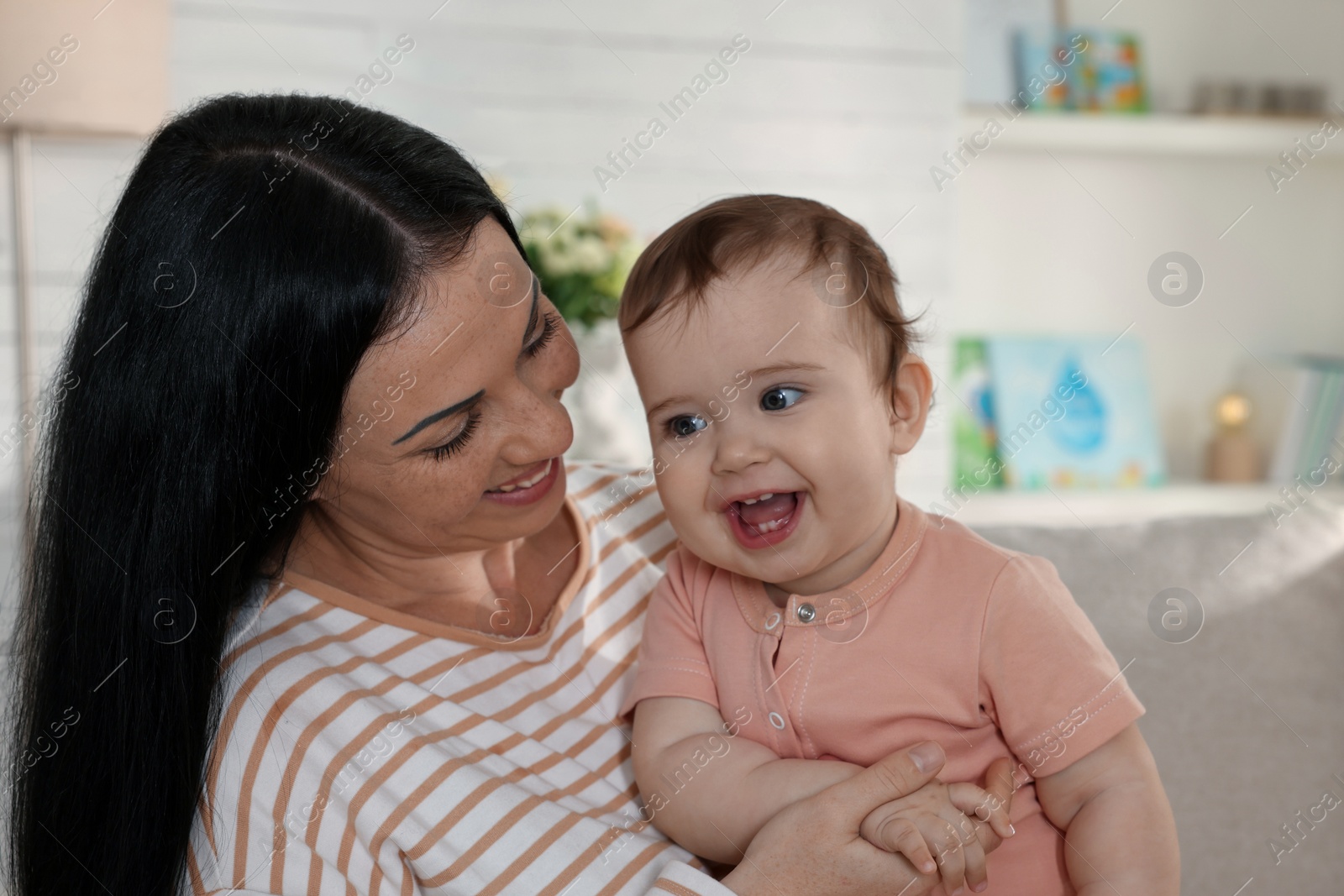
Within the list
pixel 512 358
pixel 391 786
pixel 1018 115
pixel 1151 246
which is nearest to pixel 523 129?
pixel 1018 115

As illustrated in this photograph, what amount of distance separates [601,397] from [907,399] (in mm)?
1716

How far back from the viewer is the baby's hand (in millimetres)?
967

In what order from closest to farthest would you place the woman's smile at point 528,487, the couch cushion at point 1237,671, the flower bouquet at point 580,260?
the woman's smile at point 528,487 → the couch cushion at point 1237,671 → the flower bouquet at point 580,260

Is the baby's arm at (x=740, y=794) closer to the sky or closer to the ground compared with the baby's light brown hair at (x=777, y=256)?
closer to the ground

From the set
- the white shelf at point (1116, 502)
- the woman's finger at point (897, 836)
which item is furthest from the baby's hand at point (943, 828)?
the white shelf at point (1116, 502)

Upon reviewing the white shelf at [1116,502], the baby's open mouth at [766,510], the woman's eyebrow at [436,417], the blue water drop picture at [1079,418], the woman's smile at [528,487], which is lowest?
the white shelf at [1116,502]

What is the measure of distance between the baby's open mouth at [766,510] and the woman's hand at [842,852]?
24 centimetres

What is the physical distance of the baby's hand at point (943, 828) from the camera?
967mm

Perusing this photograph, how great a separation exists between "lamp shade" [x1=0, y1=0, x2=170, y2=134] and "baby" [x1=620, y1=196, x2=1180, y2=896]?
1.97 m

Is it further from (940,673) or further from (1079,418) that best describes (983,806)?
(1079,418)

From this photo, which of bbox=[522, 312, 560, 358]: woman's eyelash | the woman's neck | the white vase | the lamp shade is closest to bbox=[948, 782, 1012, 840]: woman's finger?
the woman's neck

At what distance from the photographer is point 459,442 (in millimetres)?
1099

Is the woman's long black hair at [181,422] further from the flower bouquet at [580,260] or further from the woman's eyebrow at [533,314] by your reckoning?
the flower bouquet at [580,260]

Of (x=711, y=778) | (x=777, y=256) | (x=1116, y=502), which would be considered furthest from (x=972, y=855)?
(x=1116, y=502)
